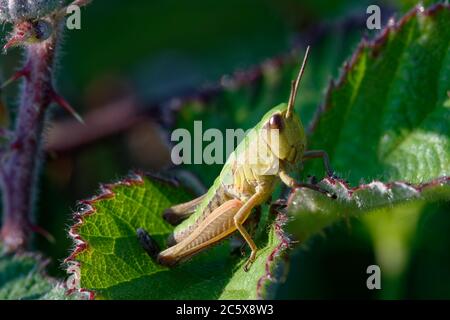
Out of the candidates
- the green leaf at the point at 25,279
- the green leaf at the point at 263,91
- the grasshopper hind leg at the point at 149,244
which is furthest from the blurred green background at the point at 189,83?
the grasshopper hind leg at the point at 149,244

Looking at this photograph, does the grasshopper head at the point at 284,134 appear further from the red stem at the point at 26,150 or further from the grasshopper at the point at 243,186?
the red stem at the point at 26,150

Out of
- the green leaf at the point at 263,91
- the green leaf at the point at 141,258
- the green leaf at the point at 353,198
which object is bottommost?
the green leaf at the point at 141,258

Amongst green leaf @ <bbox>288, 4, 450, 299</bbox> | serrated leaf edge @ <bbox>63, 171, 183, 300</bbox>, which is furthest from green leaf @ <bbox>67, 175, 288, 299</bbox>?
green leaf @ <bbox>288, 4, 450, 299</bbox>

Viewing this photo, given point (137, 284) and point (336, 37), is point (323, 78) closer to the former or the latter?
point (336, 37)

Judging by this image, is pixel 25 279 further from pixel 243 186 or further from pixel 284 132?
pixel 284 132

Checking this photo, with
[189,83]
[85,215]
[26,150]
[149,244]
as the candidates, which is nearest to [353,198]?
[149,244]

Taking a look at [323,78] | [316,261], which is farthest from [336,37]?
[316,261]

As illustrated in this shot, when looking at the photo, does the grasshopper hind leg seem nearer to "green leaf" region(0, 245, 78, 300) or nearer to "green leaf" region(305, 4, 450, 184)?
"green leaf" region(0, 245, 78, 300)
